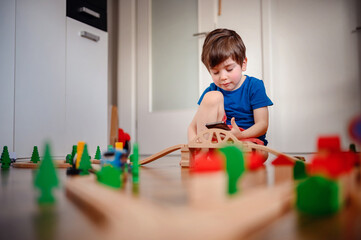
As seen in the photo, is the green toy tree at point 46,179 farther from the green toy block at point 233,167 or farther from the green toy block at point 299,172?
the green toy block at point 299,172

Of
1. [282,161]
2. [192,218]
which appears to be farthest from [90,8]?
[192,218]

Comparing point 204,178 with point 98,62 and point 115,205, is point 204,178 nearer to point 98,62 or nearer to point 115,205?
point 115,205

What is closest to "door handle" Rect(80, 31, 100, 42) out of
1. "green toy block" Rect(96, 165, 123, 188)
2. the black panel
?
the black panel

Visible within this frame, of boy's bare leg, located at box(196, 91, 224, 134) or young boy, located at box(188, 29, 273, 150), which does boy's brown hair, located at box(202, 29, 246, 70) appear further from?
boy's bare leg, located at box(196, 91, 224, 134)

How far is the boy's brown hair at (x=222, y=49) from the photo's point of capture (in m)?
1.33

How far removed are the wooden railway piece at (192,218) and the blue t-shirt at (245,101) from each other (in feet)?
3.49

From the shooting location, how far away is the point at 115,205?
0.97ft

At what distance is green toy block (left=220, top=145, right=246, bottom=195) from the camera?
37cm

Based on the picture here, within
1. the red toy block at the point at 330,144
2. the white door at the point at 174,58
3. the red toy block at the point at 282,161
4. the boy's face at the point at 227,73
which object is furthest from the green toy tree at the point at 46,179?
the white door at the point at 174,58

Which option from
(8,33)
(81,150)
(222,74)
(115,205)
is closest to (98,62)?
(8,33)

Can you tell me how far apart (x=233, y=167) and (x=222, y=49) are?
1040mm

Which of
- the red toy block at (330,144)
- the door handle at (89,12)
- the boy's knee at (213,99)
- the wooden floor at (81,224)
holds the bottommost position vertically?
the wooden floor at (81,224)

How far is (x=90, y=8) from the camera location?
80.2 inches

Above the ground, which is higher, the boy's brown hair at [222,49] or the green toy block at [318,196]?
the boy's brown hair at [222,49]
